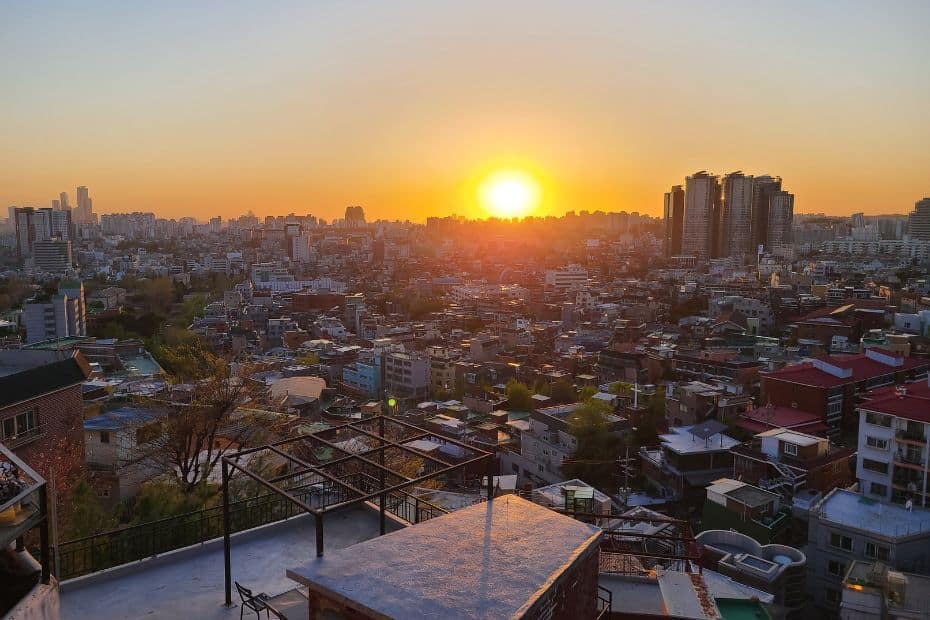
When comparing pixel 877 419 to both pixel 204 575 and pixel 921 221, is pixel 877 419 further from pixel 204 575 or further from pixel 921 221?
pixel 921 221

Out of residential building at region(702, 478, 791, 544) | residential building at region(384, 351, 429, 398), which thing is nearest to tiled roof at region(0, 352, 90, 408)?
residential building at region(702, 478, 791, 544)

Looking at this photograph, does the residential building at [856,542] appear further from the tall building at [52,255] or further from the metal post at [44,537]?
the tall building at [52,255]

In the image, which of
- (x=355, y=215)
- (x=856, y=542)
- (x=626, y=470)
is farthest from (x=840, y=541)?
(x=355, y=215)

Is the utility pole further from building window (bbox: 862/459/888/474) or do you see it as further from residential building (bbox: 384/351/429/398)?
residential building (bbox: 384/351/429/398)

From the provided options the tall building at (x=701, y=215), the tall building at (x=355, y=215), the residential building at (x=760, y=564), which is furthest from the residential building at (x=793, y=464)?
the tall building at (x=355, y=215)

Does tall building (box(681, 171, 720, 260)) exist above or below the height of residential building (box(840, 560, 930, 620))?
above

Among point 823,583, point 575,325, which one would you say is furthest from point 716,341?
point 823,583
